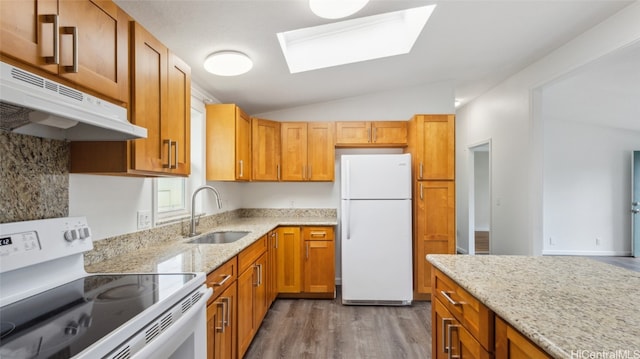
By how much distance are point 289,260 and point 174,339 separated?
83.7 inches

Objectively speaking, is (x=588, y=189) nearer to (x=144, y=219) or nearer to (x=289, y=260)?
(x=289, y=260)

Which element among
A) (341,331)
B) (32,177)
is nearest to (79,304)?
(32,177)

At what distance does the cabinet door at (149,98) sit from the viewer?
1.28 m

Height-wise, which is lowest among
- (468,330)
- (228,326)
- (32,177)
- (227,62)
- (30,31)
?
(228,326)

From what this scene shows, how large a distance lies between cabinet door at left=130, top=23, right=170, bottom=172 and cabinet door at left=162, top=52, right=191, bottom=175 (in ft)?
0.17

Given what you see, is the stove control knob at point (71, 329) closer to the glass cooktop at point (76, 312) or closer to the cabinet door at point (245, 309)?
the glass cooktop at point (76, 312)

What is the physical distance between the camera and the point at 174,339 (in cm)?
100

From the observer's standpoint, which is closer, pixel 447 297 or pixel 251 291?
pixel 447 297

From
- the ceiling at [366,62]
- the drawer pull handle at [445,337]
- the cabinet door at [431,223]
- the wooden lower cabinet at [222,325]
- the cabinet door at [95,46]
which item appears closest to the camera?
the cabinet door at [95,46]

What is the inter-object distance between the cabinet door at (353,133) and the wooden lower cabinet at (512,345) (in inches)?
103

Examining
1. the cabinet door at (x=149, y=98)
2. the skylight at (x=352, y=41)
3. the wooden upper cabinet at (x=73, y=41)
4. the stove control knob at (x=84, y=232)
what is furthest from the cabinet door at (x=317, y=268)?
the wooden upper cabinet at (x=73, y=41)

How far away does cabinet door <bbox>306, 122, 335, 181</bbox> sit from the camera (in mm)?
3373

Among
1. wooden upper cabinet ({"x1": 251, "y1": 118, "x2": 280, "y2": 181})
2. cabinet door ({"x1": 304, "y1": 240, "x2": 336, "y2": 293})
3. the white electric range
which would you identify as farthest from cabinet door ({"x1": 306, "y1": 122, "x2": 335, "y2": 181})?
the white electric range

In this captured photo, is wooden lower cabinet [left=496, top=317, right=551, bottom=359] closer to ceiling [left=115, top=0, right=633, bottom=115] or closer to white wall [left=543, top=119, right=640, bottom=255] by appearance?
ceiling [left=115, top=0, right=633, bottom=115]
